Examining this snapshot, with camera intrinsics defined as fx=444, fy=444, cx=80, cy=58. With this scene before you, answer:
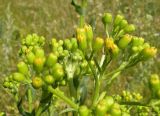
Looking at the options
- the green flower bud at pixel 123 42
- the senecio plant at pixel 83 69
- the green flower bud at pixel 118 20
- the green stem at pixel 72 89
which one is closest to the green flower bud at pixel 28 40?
the senecio plant at pixel 83 69

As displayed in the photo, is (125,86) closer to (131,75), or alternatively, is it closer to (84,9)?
(131,75)

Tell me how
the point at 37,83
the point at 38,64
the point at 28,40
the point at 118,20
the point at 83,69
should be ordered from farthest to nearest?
the point at 28,40 < the point at 118,20 < the point at 83,69 < the point at 38,64 < the point at 37,83

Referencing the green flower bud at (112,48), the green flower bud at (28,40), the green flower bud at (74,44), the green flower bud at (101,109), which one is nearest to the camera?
the green flower bud at (101,109)

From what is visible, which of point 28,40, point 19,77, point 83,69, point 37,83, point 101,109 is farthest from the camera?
point 28,40

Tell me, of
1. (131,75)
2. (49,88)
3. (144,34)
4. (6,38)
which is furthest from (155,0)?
(49,88)

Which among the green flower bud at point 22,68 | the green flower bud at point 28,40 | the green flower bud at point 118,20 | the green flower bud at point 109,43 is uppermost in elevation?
the green flower bud at point 118,20

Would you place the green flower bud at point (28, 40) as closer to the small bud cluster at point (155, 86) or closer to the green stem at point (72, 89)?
the green stem at point (72, 89)

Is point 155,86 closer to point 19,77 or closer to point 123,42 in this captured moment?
point 123,42

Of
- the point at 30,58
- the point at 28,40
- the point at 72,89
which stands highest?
the point at 30,58

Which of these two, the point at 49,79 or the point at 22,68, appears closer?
the point at 49,79

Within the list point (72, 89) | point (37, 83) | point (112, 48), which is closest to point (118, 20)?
point (112, 48)

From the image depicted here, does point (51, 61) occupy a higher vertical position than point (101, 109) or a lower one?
higher
